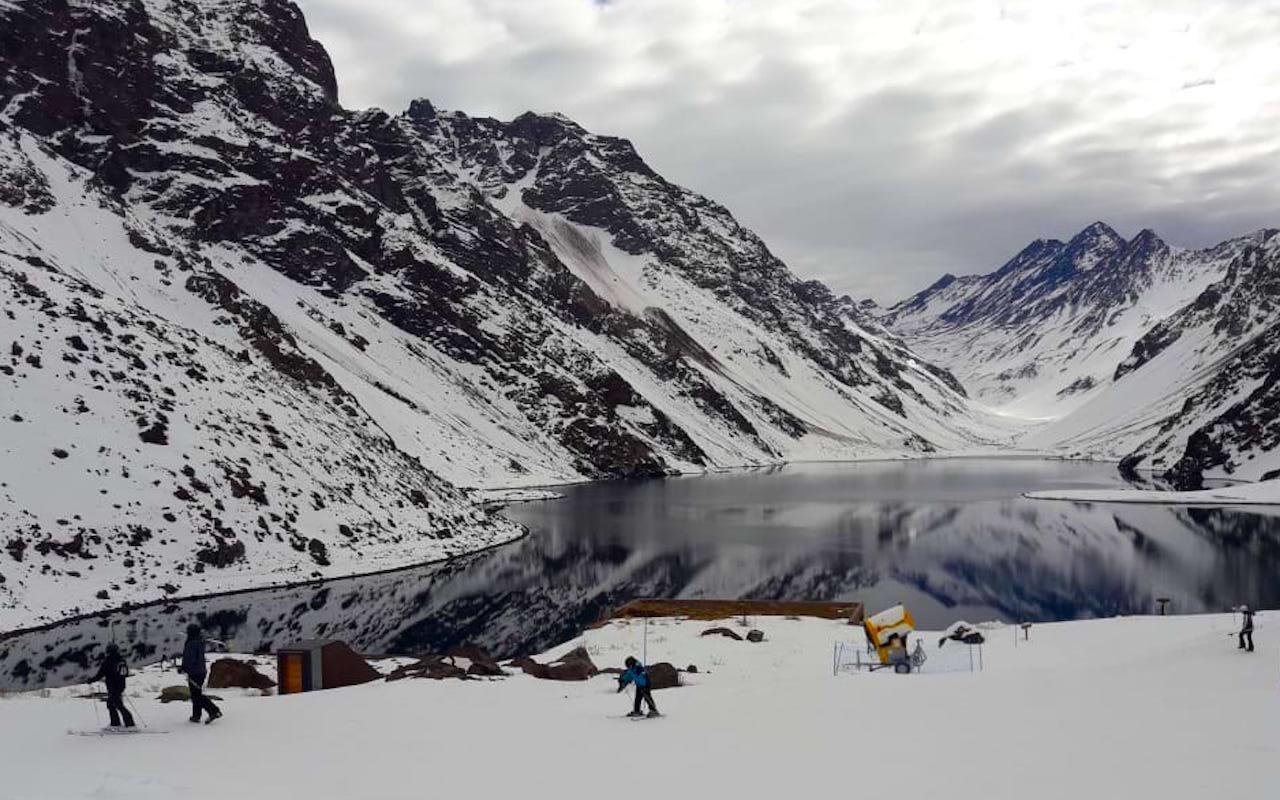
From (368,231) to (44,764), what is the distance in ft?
526

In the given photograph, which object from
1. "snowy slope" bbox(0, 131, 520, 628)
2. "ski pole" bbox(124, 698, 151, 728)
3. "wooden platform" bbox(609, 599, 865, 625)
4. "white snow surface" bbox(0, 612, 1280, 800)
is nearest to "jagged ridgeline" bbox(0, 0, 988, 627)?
"snowy slope" bbox(0, 131, 520, 628)

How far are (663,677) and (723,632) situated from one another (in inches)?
492

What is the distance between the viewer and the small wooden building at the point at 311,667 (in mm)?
27562

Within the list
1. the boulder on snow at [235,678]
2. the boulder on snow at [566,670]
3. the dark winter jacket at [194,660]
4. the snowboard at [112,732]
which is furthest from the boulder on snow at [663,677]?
the snowboard at [112,732]

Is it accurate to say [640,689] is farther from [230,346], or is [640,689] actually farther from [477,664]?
[230,346]

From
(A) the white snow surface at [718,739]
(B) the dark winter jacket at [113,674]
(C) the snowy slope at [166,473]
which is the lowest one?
(A) the white snow surface at [718,739]

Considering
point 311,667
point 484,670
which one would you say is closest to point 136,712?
point 311,667

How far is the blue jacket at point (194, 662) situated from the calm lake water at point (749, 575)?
18.9 m

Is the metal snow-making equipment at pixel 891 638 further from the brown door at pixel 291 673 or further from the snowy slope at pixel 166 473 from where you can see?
the snowy slope at pixel 166 473

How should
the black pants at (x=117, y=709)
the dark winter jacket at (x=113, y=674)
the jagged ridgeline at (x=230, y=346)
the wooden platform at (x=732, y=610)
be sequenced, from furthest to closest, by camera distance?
the jagged ridgeline at (x=230, y=346) < the wooden platform at (x=732, y=610) < the black pants at (x=117, y=709) < the dark winter jacket at (x=113, y=674)

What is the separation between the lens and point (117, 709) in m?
20.6

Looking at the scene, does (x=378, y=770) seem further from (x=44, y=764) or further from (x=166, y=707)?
(x=166, y=707)

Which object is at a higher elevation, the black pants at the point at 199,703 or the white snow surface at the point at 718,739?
the black pants at the point at 199,703

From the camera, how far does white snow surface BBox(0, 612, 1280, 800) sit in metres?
15.6
